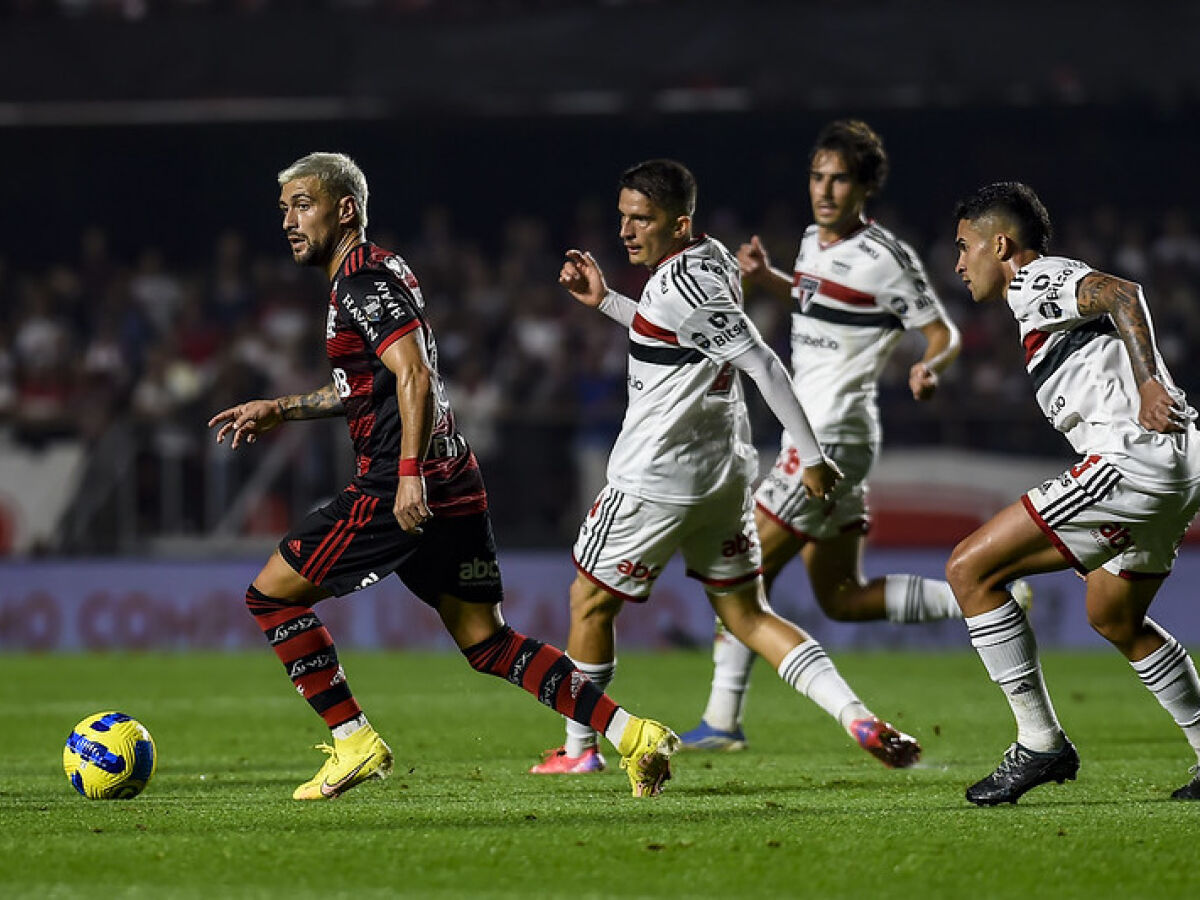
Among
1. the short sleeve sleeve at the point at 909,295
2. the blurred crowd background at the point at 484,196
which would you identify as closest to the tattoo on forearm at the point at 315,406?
the short sleeve sleeve at the point at 909,295

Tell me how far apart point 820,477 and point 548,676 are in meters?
1.13

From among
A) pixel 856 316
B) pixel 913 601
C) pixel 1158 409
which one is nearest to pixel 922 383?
pixel 856 316

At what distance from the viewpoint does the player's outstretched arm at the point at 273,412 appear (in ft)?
21.5

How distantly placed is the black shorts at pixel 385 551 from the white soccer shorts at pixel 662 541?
86 cm

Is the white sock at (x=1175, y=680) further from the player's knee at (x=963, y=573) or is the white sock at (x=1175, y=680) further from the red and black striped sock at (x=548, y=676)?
the red and black striped sock at (x=548, y=676)

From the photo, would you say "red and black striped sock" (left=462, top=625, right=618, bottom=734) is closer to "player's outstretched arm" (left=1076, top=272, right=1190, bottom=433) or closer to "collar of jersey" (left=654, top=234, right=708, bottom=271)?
"collar of jersey" (left=654, top=234, right=708, bottom=271)

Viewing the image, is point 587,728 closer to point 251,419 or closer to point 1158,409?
point 251,419

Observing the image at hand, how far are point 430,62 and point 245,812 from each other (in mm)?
13800

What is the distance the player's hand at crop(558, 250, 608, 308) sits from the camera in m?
7.36

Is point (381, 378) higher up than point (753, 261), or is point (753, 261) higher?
point (753, 261)

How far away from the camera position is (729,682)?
8.12 meters

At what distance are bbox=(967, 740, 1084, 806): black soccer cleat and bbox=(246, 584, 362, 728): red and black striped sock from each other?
81.5 inches

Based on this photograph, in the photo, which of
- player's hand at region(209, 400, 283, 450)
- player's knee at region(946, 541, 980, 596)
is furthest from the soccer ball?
player's knee at region(946, 541, 980, 596)

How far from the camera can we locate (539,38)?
18.6 meters
